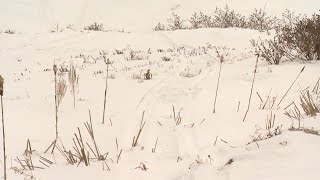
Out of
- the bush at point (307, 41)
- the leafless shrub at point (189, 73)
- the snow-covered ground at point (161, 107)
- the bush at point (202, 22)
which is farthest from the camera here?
the bush at point (202, 22)

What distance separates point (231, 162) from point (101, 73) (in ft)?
15.2

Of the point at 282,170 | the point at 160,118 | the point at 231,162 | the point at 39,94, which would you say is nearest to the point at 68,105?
the point at 39,94

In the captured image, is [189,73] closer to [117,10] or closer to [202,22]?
[202,22]

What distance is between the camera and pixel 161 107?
192 inches

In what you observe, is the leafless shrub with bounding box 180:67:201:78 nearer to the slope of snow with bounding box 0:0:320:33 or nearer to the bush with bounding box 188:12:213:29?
the bush with bounding box 188:12:213:29

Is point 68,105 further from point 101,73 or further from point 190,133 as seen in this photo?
point 101,73

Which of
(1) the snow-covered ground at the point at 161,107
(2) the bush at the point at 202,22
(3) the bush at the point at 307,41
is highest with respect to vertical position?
(2) the bush at the point at 202,22

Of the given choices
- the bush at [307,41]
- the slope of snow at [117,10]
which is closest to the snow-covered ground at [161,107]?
the bush at [307,41]

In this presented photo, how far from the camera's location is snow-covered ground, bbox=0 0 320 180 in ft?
9.75

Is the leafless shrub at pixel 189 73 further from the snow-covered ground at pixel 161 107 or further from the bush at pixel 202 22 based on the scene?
the bush at pixel 202 22

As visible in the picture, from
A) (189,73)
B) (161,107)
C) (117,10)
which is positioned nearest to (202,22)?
(117,10)

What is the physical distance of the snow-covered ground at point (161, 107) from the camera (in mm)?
2973

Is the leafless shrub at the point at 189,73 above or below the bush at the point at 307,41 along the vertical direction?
below

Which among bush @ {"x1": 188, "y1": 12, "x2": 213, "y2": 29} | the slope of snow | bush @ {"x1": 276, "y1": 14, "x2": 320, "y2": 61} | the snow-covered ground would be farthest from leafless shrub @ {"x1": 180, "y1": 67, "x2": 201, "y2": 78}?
the slope of snow
